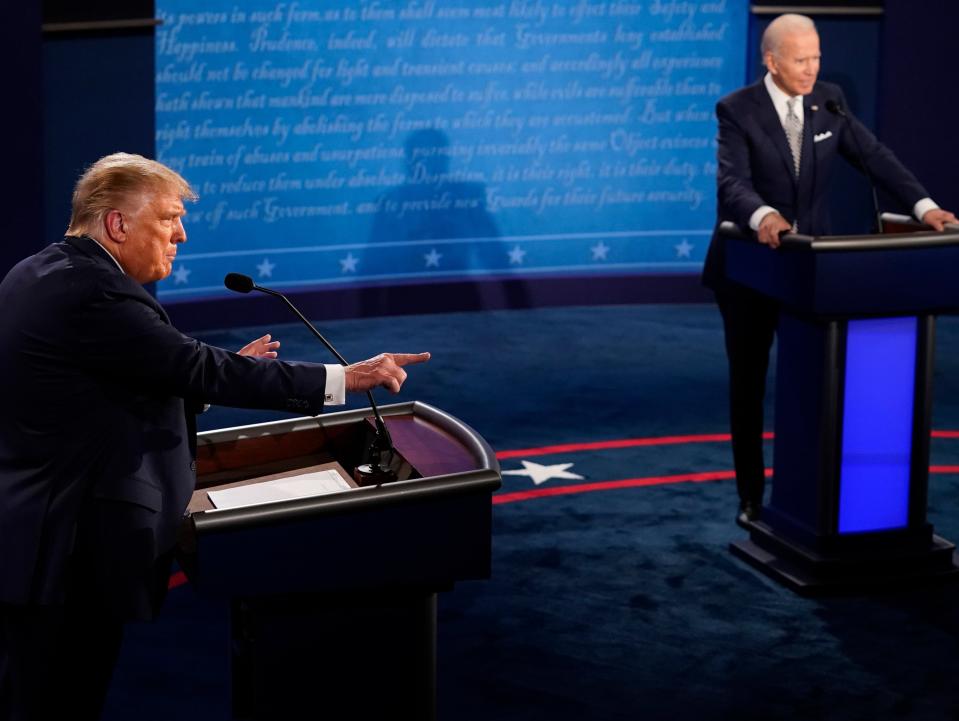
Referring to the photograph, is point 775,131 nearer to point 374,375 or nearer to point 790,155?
point 790,155

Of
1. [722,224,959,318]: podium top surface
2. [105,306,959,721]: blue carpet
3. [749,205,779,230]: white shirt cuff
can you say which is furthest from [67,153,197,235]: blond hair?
[749,205,779,230]: white shirt cuff

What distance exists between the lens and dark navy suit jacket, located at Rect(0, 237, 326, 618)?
2635 mm

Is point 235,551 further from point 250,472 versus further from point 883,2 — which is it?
point 883,2

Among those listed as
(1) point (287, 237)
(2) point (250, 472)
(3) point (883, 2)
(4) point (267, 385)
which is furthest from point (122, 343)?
(3) point (883, 2)

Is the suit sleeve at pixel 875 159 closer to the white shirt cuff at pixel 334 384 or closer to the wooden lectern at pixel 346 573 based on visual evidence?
the wooden lectern at pixel 346 573

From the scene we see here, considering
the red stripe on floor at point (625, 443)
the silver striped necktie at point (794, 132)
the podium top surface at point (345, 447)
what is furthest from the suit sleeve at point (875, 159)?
the podium top surface at point (345, 447)

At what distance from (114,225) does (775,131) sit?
9.01ft

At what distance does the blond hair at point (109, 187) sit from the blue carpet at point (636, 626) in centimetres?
152

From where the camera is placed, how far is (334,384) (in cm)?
281

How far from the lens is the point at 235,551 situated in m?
2.65

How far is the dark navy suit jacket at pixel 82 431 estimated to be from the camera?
2.63 m

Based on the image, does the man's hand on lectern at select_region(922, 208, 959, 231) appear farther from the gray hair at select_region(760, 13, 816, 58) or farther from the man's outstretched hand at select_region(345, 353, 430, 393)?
the man's outstretched hand at select_region(345, 353, 430, 393)

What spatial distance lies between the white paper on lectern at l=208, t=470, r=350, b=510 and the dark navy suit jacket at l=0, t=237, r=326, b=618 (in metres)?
0.27

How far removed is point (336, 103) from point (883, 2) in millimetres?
3411
